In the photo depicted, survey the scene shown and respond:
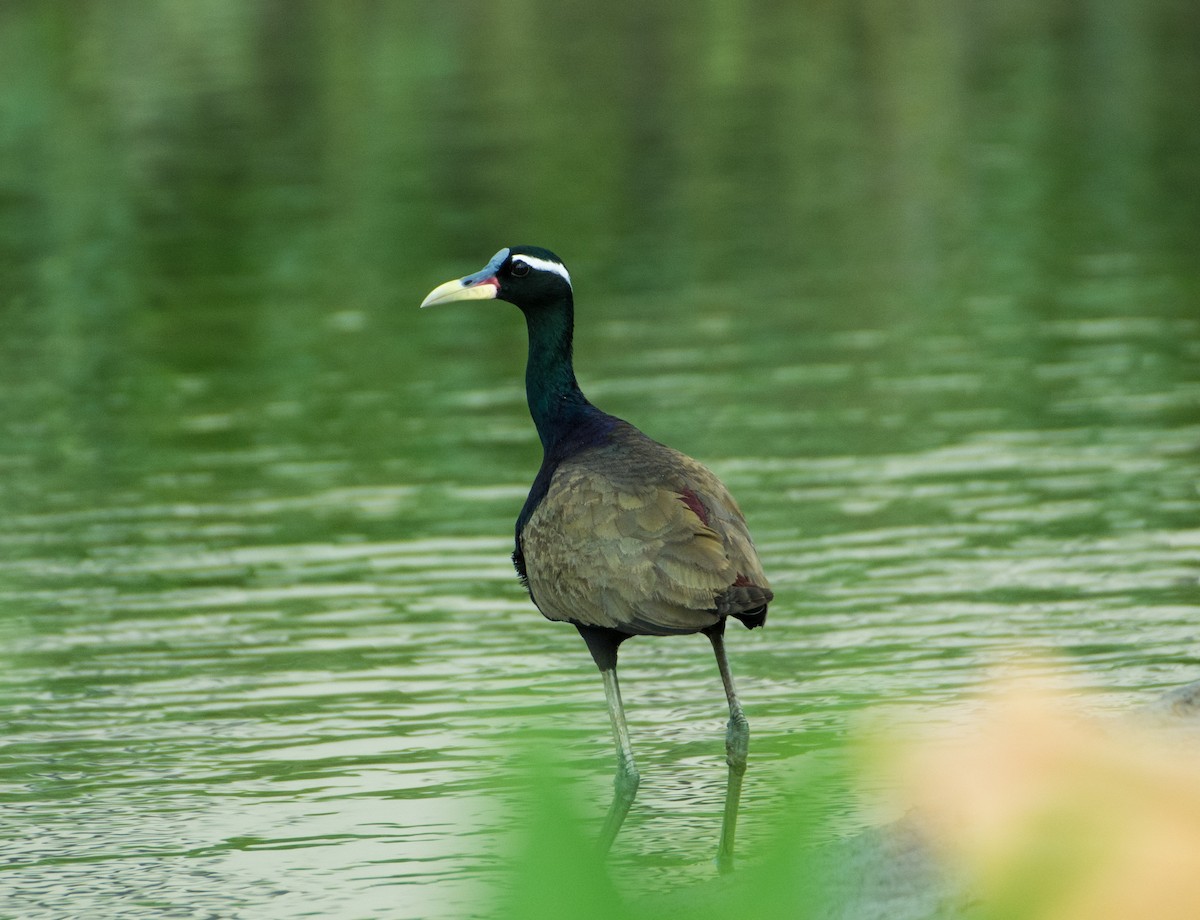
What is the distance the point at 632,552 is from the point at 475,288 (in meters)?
1.74

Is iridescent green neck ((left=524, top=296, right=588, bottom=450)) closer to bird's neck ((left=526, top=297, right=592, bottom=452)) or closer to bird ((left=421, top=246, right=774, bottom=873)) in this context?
bird's neck ((left=526, top=297, right=592, bottom=452))

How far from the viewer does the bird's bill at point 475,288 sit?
834 centimetres

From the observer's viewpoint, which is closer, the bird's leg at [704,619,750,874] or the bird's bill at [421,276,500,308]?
the bird's leg at [704,619,750,874]

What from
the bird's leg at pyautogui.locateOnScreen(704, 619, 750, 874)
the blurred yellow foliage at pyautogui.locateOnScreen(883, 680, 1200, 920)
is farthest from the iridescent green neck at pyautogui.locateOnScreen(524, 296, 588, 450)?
the blurred yellow foliage at pyautogui.locateOnScreen(883, 680, 1200, 920)

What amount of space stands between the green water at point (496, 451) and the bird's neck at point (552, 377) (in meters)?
1.42

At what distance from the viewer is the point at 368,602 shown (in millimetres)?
12562

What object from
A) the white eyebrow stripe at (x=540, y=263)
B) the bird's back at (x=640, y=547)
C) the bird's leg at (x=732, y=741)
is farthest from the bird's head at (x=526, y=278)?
the bird's leg at (x=732, y=741)

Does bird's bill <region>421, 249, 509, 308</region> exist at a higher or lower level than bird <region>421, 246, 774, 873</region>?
higher

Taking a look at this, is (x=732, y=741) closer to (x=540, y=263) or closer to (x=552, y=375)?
(x=552, y=375)

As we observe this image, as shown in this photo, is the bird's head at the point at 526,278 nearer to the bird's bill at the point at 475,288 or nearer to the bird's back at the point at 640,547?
the bird's bill at the point at 475,288

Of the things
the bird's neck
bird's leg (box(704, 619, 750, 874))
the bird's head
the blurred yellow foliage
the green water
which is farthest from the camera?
the green water

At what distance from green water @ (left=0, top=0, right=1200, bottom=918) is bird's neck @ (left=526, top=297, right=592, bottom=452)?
1417 millimetres

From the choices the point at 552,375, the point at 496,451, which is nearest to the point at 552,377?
the point at 552,375

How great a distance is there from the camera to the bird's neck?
8305 mm
